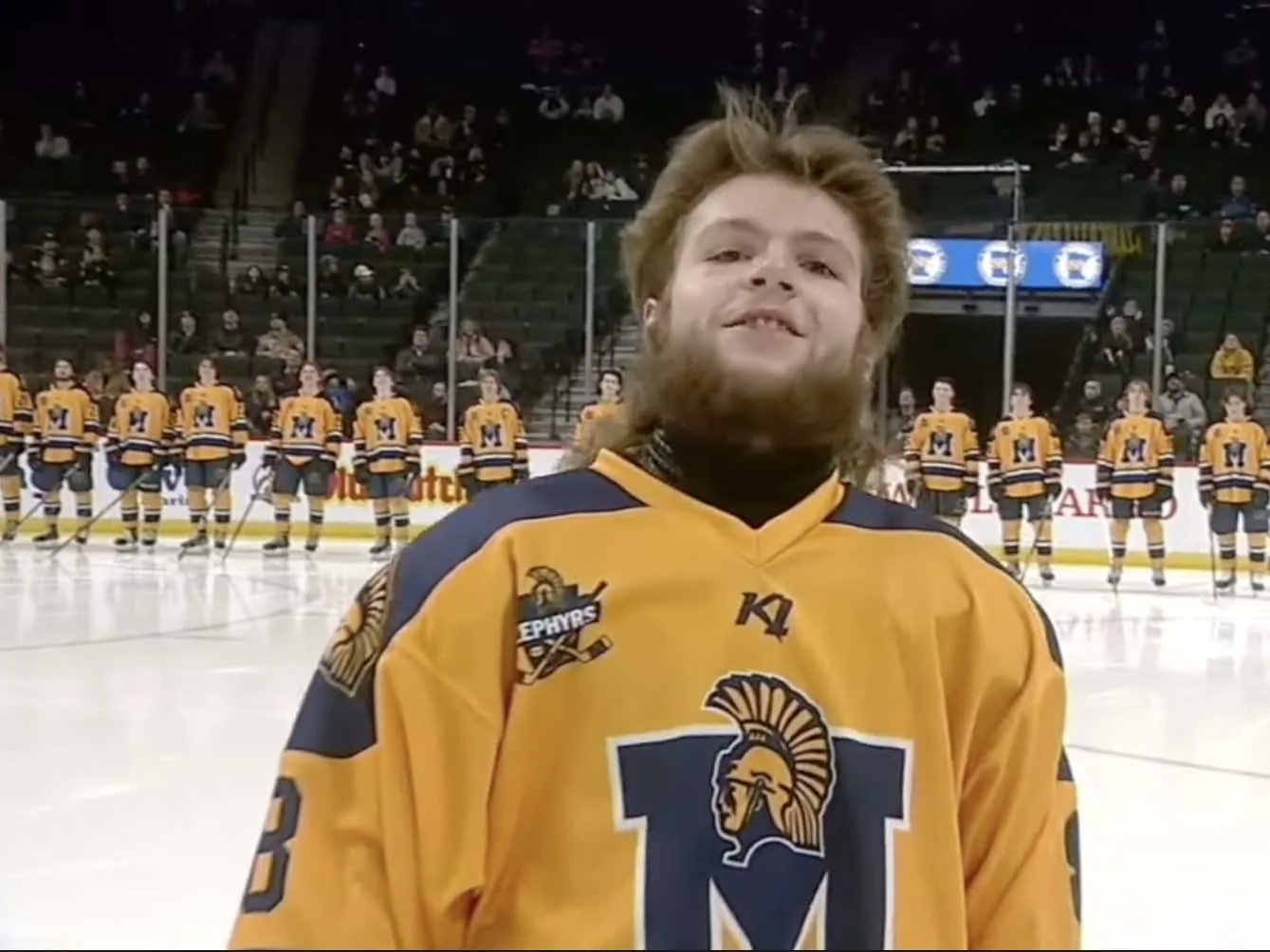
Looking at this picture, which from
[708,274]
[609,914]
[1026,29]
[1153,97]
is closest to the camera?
[609,914]

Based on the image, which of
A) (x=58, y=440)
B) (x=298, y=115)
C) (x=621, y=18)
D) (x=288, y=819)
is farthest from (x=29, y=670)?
(x=621, y=18)

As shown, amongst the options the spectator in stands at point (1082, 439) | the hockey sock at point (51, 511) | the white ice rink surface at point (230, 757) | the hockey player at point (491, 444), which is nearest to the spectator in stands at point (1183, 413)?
the spectator in stands at point (1082, 439)

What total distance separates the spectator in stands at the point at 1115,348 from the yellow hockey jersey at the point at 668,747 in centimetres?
866

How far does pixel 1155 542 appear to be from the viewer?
872 cm

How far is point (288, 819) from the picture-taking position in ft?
3.60

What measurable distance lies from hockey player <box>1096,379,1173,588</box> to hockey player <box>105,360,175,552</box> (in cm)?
541

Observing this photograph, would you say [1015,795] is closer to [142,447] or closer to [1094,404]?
[1094,404]

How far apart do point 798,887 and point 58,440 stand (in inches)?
365

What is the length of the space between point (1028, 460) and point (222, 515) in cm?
480

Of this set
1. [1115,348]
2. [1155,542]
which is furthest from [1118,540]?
[1115,348]

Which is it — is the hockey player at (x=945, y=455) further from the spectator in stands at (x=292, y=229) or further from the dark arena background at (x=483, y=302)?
the spectator in stands at (x=292, y=229)

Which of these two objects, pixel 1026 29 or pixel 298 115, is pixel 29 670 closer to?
pixel 298 115

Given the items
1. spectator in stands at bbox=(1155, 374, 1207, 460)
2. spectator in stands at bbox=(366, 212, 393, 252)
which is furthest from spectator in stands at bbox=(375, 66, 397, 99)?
spectator in stands at bbox=(1155, 374, 1207, 460)

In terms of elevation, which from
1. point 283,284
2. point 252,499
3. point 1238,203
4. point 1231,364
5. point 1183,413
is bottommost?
point 252,499
